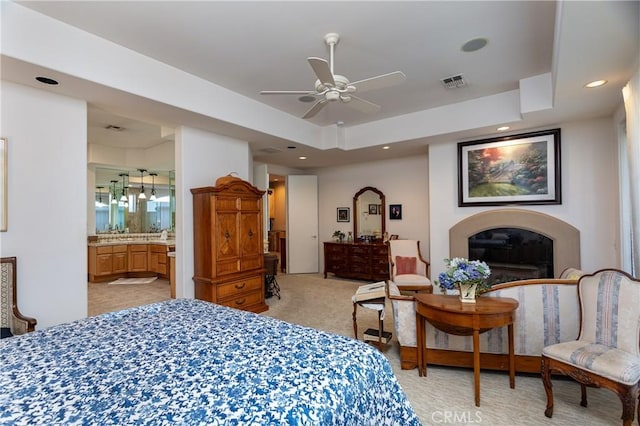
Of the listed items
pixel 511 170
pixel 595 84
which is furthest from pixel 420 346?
pixel 511 170

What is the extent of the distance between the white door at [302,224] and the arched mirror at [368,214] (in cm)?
117

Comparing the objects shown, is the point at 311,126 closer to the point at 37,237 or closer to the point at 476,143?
the point at 476,143

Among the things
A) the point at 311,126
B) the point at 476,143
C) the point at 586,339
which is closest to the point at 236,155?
the point at 311,126

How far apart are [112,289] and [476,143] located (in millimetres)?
7150

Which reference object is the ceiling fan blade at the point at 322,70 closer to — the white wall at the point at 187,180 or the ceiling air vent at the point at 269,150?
the white wall at the point at 187,180

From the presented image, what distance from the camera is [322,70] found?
7.93ft

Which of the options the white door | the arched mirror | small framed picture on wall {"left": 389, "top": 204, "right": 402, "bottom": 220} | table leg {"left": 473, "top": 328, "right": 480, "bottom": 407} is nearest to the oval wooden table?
table leg {"left": 473, "top": 328, "right": 480, "bottom": 407}

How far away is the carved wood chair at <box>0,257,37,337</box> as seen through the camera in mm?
2562

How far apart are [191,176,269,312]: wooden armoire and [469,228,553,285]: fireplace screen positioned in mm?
3447

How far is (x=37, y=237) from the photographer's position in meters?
2.91

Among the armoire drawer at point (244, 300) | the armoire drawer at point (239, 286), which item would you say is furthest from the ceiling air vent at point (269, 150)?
the armoire drawer at point (244, 300)

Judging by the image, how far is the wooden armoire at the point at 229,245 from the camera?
160 inches

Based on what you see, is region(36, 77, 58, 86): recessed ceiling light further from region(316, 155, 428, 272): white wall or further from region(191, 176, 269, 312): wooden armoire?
region(316, 155, 428, 272): white wall

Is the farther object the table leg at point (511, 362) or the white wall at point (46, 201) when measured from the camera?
the white wall at point (46, 201)
